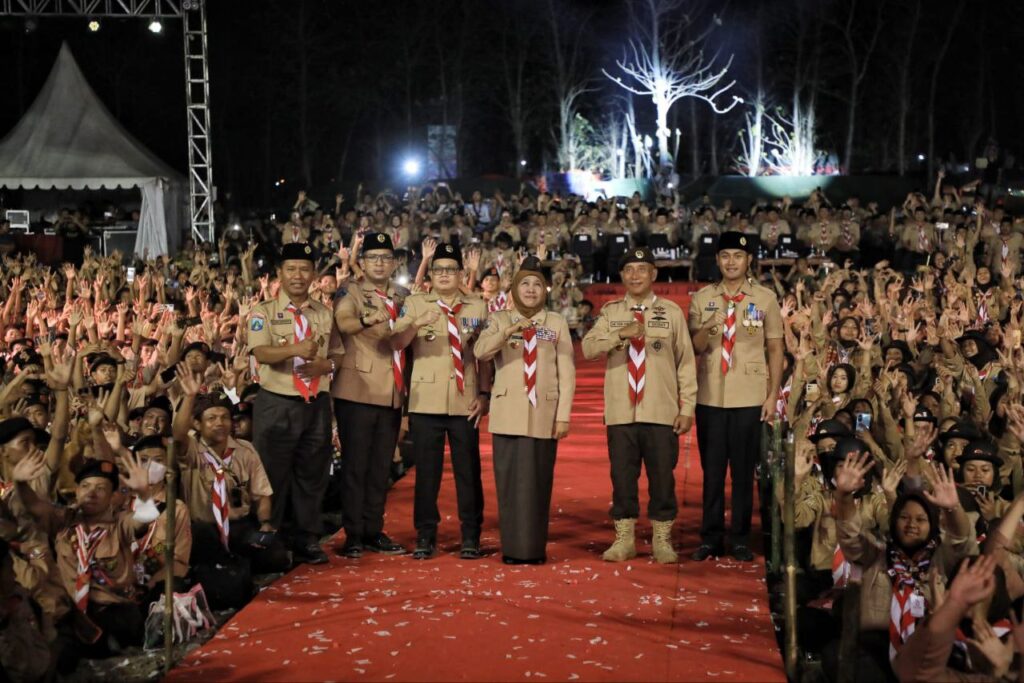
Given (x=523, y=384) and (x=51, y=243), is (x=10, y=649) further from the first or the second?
(x=51, y=243)

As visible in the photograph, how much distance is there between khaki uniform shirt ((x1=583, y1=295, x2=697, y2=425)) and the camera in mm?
7848

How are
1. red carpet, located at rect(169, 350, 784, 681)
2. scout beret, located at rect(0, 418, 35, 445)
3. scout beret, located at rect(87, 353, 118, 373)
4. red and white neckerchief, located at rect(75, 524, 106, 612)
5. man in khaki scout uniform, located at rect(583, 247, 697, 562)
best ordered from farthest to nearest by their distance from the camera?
1. scout beret, located at rect(87, 353, 118, 373)
2. man in khaki scout uniform, located at rect(583, 247, 697, 562)
3. scout beret, located at rect(0, 418, 35, 445)
4. red and white neckerchief, located at rect(75, 524, 106, 612)
5. red carpet, located at rect(169, 350, 784, 681)

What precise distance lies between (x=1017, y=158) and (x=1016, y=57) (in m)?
3.65

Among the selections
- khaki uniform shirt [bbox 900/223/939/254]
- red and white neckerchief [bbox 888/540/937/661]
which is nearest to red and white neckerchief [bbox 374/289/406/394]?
red and white neckerchief [bbox 888/540/937/661]

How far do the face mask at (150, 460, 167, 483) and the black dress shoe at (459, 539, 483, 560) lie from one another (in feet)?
6.10

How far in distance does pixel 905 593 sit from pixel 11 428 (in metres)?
4.27

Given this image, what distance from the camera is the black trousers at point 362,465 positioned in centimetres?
807

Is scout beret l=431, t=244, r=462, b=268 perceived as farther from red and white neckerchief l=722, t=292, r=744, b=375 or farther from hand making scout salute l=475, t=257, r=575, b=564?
red and white neckerchief l=722, t=292, r=744, b=375

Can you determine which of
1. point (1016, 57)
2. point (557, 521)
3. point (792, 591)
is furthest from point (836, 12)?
point (792, 591)

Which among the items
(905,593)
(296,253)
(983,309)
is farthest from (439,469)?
(983,309)

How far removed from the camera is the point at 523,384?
25.6 feet

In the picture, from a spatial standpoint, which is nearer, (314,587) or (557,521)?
(314,587)

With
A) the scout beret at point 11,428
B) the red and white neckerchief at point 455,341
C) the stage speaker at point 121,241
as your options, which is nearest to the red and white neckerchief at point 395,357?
the red and white neckerchief at point 455,341

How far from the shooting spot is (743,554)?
25.9ft
